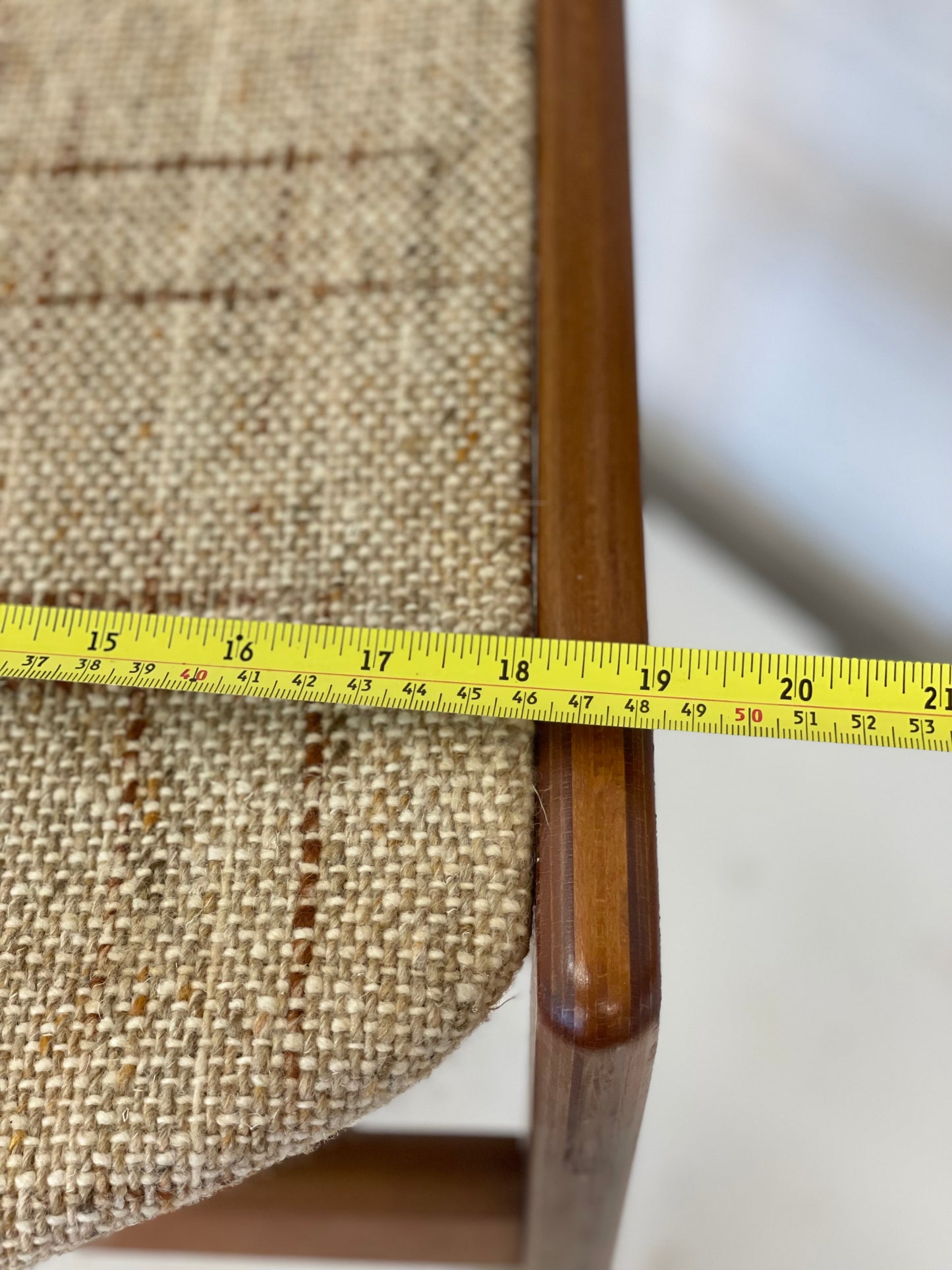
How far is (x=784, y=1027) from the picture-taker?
0.74 meters

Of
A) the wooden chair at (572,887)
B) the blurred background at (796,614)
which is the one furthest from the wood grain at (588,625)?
the blurred background at (796,614)

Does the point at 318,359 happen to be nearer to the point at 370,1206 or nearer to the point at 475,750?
the point at 475,750

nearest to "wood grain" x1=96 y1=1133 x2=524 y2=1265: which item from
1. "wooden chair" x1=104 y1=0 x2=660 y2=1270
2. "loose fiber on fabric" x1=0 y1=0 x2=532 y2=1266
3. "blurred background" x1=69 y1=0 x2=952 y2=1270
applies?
"wooden chair" x1=104 y1=0 x2=660 y2=1270

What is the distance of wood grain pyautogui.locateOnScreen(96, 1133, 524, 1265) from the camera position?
52 cm

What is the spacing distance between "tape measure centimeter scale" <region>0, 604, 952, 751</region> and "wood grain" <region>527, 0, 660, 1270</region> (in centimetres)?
1

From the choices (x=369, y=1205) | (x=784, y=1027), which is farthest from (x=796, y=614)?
(x=369, y=1205)

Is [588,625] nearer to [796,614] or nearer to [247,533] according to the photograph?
[247,533]

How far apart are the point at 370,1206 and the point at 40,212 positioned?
1.71 feet

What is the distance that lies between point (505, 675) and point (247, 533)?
12cm

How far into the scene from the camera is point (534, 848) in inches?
12.4

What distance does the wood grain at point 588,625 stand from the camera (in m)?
0.28

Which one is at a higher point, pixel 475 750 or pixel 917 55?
pixel 917 55

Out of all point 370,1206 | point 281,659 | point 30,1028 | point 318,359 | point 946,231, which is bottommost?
point 370,1206

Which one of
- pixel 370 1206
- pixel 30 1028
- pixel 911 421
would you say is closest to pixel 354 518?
pixel 30 1028
